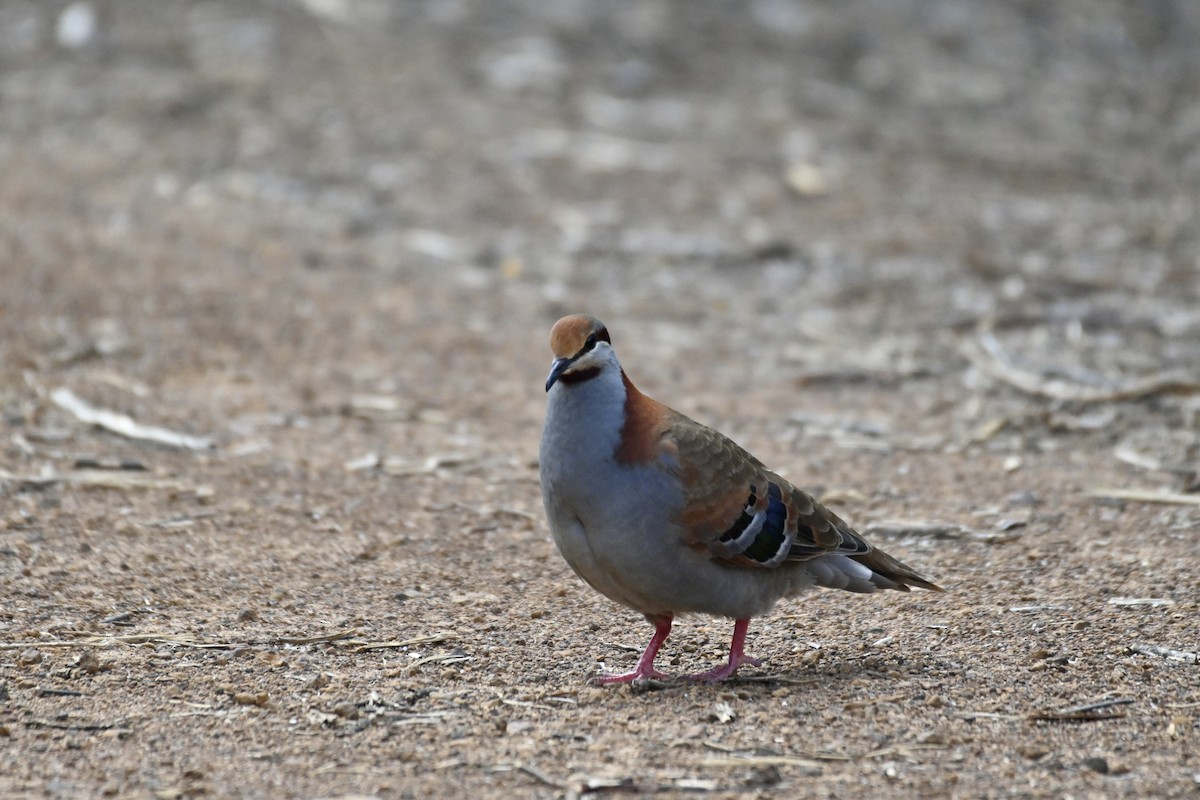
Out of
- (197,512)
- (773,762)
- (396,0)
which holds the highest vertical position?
(396,0)

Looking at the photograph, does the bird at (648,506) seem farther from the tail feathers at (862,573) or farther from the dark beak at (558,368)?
the tail feathers at (862,573)

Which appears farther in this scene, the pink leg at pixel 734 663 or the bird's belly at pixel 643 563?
the pink leg at pixel 734 663

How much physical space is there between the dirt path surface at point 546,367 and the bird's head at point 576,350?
3.24 ft

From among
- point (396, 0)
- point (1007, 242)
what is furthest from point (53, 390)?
point (396, 0)

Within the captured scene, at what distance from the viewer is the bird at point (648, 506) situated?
4516 millimetres

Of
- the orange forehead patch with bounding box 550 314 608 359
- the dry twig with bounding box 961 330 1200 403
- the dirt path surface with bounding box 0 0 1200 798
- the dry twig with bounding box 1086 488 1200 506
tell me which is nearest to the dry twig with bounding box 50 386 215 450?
the dirt path surface with bounding box 0 0 1200 798

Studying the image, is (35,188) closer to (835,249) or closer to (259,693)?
(835,249)

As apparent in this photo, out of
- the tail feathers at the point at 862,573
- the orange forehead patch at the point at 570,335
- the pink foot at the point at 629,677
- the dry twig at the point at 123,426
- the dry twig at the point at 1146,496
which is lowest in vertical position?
the dry twig at the point at 123,426

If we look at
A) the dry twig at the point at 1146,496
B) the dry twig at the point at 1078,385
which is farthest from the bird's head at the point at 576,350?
the dry twig at the point at 1078,385

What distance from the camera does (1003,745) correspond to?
410cm

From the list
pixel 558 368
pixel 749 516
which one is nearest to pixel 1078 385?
pixel 749 516

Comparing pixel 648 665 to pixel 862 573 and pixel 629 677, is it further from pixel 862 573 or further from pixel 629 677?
pixel 862 573

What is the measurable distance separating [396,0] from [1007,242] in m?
7.29

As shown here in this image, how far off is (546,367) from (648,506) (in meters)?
4.53
